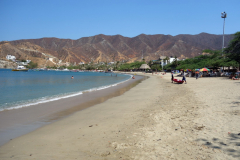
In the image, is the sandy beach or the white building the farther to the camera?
the white building

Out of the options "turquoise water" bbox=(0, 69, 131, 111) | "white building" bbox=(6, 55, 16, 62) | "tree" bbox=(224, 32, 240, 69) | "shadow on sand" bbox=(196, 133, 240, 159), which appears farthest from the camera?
"white building" bbox=(6, 55, 16, 62)

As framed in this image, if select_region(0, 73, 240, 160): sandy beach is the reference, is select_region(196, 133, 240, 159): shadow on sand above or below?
above

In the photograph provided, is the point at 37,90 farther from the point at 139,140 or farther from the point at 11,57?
the point at 11,57

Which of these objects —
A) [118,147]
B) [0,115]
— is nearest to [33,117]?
[0,115]

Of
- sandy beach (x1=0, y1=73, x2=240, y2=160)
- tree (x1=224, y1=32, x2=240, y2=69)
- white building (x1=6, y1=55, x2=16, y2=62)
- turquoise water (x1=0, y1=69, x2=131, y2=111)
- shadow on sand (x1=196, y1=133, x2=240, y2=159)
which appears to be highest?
white building (x1=6, y1=55, x2=16, y2=62)

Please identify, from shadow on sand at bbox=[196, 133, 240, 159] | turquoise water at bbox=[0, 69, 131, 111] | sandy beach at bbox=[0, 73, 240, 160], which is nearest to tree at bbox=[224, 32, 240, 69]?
turquoise water at bbox=[0, 69, 131, 111]

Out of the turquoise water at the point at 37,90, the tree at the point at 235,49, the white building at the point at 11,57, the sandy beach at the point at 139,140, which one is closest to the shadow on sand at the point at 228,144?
the sandy beach at the point at 139,140

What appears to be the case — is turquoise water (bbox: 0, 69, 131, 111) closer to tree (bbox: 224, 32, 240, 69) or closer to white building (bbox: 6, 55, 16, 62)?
tree (bbox: 224, 32, 240, 69)

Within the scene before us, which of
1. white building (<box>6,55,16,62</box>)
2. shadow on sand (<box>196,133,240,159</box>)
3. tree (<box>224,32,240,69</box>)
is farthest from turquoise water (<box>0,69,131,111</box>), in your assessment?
white building (<box>6,55,16,62</box>)

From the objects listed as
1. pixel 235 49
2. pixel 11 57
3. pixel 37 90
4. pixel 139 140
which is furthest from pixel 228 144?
pixel 11 57

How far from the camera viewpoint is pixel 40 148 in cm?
474

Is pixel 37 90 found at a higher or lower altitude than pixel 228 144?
lower

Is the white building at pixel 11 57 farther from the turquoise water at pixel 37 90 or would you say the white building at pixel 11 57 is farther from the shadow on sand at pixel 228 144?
the shadow on sand at pixel 228 144

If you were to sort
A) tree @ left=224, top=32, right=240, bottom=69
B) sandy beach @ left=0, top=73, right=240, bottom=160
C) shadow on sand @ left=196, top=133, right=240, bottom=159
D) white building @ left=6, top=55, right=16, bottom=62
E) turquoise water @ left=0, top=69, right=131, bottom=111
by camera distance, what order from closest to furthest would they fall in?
shadow on sand @ left=196, top=133, right=240, bottom=159, sandy beach @ left=0, top=73, right=240, bottom=160, turquoise water @ left=0, top=69, right=131, bottom=111, tree @ left=224, top=32, right=240, bottom=69, white building @ left=6, top=55, right=16, bottom=62
